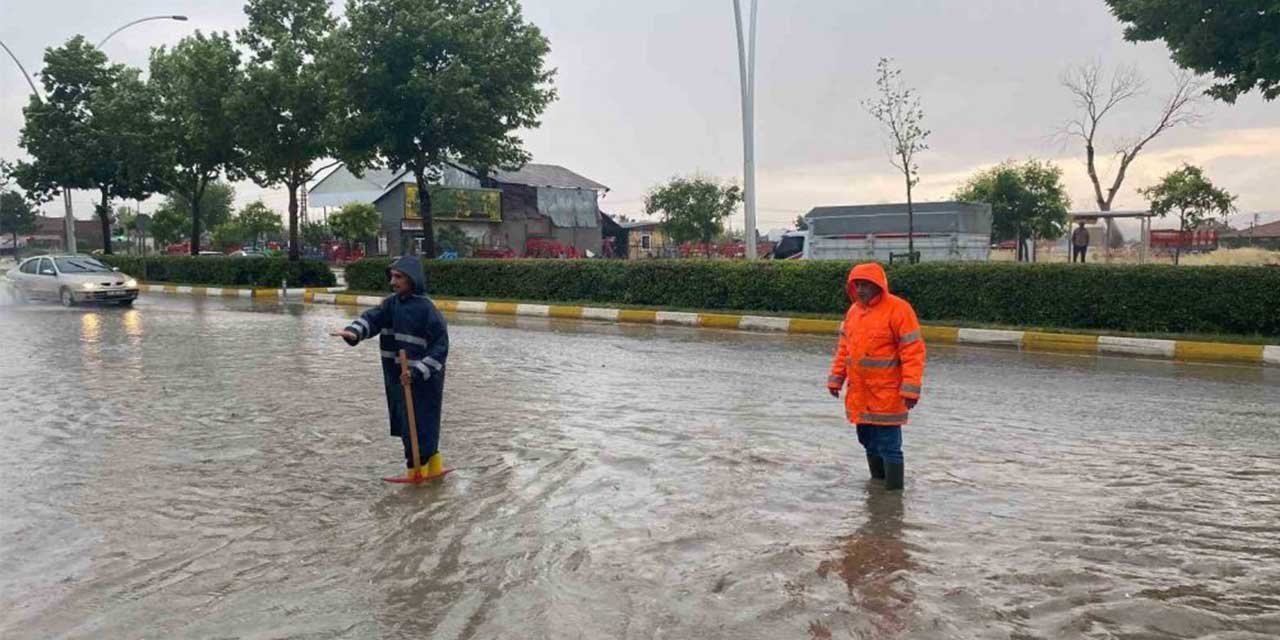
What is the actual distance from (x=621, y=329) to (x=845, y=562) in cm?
1318

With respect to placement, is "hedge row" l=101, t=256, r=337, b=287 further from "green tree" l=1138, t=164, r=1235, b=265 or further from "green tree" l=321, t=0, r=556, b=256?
"green tree" l=1138, t=164, r=1235, b=265

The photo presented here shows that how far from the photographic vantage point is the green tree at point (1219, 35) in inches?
572

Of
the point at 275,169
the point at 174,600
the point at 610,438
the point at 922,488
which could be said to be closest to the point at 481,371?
the point at 610,438

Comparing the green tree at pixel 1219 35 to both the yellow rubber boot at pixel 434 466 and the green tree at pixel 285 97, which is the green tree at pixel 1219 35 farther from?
the green tree at pixel 285 97

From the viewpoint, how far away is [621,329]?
58.0 ft

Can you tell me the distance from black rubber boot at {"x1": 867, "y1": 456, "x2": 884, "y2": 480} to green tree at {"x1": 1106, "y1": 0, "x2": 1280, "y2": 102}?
39.2ft

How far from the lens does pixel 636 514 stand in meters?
5.38

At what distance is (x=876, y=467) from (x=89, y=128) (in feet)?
125

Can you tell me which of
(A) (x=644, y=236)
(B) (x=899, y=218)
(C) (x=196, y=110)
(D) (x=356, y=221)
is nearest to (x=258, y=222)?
(D) (x=356, y=221)

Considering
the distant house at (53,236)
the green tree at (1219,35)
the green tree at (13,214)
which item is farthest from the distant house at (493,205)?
the green tree at (13,214)

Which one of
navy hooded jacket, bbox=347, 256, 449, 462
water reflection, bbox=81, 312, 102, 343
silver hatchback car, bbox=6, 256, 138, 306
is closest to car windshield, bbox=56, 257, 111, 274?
silver hatchback car, bbox=6, 256, 138, 306

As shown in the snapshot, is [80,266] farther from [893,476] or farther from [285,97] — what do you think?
[893,476]

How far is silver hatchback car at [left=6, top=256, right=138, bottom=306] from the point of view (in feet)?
74.4

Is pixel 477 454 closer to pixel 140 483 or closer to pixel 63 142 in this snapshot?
pixel 140 483
